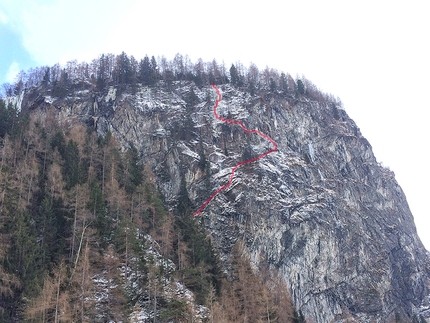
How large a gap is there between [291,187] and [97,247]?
45.1m

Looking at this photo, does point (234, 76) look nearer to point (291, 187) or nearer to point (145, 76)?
point (145, 76)

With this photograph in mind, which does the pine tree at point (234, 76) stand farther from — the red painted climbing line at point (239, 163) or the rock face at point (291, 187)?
the red painted climbing line at point (239, 163)

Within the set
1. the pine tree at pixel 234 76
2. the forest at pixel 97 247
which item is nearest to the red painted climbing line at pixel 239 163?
the forest at pixel 97 247

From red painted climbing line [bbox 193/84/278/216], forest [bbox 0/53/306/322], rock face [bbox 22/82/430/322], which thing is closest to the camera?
forest [bbox 0/53/306/322]

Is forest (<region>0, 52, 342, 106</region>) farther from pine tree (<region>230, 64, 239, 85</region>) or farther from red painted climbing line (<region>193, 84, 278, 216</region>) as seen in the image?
red painted climbing line (<region>193, 84, 278, 216</region>)

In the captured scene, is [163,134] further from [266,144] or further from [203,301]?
[203,301]

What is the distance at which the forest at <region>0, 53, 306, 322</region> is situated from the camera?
3575 centimetres

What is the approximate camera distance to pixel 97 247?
144ft

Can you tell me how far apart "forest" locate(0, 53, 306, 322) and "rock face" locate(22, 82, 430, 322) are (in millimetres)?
5665

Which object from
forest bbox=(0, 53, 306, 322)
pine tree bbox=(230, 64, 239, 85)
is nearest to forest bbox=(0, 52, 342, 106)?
pine tree bbox=(230, 64, 239, 85)

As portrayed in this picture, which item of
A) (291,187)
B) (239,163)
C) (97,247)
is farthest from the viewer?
(239,163)

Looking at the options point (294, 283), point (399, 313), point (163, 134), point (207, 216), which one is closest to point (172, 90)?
point (163, 134)

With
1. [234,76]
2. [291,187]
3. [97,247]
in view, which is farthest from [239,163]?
[97,247]

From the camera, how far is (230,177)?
7800cm
